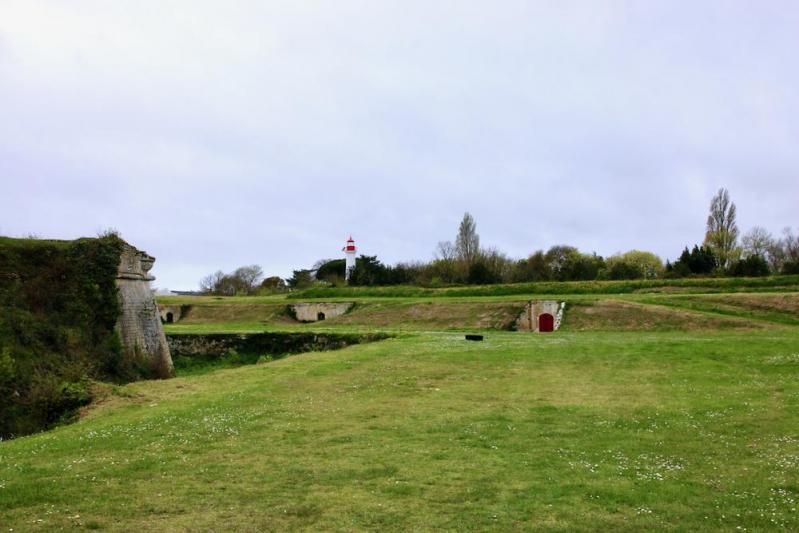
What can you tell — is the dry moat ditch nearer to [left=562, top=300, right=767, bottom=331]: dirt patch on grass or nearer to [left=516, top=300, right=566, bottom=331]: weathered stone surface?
[left=516, top=300, right=566, bottom=331]: weathered stone surface

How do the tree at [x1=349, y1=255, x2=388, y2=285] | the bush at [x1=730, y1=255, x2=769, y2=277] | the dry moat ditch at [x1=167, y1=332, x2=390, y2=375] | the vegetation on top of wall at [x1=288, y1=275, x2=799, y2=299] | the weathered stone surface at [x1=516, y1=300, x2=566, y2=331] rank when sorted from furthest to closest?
the tree at [x1=349, y1=255, x2=388, y2=285] → the bush at [x1=730, y1=255, x2=769, y2=277] → the vegetation on top of wall at [x1=288, y1=275, x2=799, y2=299] → the weathered stone surface at [x1=516, y1=300, x2=566, y2=331] → the dry moat ditch at [x1=167, y1=332, x2=390, y2=375]

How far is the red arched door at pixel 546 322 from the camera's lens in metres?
45.0

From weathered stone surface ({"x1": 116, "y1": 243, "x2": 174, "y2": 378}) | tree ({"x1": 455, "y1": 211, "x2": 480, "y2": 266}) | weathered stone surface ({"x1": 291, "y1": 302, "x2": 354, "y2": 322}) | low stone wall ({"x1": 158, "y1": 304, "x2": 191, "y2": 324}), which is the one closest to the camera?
weathered stone surface ({"x1": 116, "y1": 243, "x2": 174, "y2": 378})

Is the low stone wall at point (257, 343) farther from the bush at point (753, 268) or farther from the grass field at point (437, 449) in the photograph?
the bush at point (753, 268)

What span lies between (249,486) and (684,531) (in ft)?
19.7

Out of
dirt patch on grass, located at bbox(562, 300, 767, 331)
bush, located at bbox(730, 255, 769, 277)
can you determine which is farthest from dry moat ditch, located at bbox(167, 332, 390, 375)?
bush, located at bbox(730, 255, 769, 277)

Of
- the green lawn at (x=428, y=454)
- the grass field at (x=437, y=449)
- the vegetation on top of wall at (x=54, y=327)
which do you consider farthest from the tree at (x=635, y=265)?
the vegetation on top of wall at (x=54, y=327)

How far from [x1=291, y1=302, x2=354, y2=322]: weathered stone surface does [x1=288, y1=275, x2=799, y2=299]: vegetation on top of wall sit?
18.6 ft

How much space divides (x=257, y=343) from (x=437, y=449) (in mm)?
27091

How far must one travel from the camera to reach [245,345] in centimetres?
3762

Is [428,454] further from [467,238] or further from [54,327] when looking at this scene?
[467,238]

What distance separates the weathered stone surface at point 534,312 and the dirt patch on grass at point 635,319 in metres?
1.24

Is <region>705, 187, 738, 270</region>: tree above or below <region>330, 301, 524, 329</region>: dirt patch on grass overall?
above

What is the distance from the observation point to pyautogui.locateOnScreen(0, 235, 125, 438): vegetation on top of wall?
17.7m
